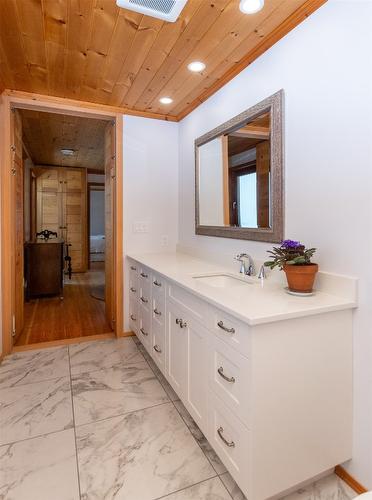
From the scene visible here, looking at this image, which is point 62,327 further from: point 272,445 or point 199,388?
point 272,445

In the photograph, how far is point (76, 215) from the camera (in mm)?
6836

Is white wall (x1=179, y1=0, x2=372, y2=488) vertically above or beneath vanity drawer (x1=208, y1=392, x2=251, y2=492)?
above

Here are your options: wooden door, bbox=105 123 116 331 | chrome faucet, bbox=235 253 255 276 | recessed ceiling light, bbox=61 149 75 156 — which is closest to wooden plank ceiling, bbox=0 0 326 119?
wooden door, bbox=105 123 116 331

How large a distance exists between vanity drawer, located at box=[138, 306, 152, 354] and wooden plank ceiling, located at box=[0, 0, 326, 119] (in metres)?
1.89

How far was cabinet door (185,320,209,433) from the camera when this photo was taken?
1527mm

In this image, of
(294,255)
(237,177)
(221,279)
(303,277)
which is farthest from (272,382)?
(237,177)

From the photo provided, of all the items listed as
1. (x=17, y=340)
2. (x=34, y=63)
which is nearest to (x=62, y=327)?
(x=17, y=340)

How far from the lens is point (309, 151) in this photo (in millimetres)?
1569

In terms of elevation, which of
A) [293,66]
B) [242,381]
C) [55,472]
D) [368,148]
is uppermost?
[293,66]

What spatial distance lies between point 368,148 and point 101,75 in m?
1.95

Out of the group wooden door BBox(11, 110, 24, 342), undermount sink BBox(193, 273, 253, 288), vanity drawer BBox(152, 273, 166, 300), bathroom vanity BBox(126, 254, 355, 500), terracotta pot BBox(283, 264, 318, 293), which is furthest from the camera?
wooden door BBox(11, 110, 24, 342)

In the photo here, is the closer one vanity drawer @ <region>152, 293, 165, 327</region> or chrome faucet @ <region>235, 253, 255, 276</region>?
chrome faucet @ <region>235, 253, 255, 276</region>

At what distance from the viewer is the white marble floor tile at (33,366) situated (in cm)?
229

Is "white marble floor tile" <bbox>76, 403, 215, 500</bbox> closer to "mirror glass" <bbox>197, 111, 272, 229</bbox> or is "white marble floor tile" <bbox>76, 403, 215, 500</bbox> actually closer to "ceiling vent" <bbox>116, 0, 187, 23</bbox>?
"mirror glass" <bbox>197, 111, 272, 229</bbox>
